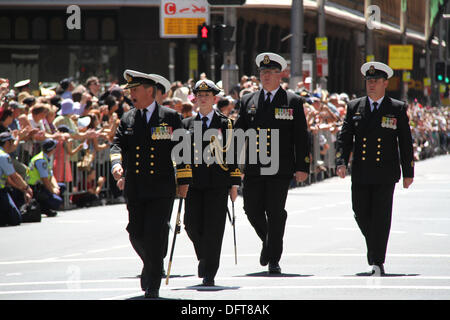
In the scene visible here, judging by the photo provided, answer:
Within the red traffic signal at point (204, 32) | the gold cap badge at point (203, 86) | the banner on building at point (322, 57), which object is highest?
the red traffic signal at point (204, 32)

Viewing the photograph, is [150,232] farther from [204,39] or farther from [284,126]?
[204,39]

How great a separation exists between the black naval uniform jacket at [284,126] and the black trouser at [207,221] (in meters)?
0.88

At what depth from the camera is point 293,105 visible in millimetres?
11805

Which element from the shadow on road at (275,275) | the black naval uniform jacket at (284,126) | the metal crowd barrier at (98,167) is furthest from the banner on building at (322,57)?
the shadow on road at (275,275)

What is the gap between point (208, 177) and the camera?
35.8 feet

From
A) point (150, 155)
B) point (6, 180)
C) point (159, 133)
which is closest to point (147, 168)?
point (150, 155)

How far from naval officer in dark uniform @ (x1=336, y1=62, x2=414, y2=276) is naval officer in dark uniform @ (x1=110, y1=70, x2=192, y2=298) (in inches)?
93.2

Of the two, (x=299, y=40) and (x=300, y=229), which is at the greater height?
(x=299, y=40)

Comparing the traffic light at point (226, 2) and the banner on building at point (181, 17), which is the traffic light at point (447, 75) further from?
the traffic light at point (226, 2)

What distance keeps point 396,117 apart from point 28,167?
7.87 m

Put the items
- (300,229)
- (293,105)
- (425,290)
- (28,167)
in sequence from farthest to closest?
(28,167) → (300,229) → (293,105) → (425,290)

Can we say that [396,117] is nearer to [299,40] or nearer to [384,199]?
[384,199]

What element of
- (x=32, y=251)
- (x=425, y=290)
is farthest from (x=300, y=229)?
(x=425, y=290)

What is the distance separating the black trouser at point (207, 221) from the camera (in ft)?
35.0
